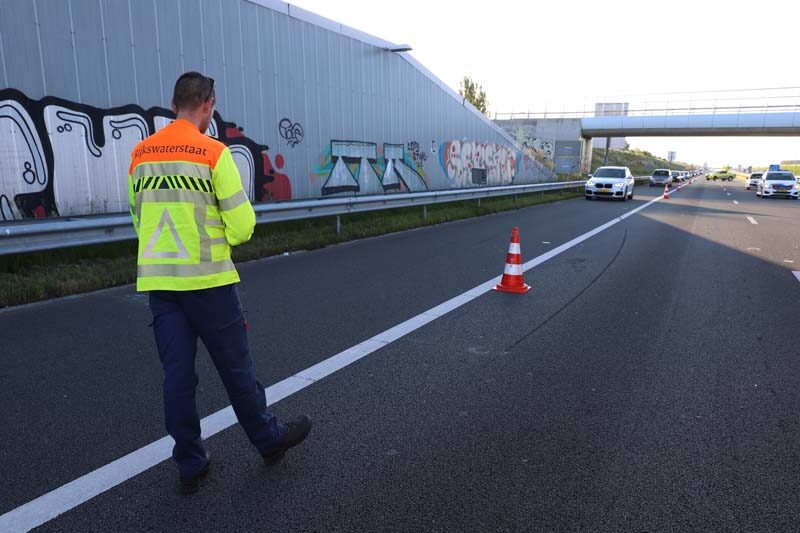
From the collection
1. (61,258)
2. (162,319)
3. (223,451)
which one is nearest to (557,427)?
(223,451)

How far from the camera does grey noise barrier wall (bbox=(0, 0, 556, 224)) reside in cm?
868

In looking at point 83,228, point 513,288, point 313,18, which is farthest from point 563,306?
point 313,18

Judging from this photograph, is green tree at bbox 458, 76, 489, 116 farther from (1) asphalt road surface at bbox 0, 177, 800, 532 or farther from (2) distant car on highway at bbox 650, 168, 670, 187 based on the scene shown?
(1) asphalt road surface at bbox 0, 177, 800, 532

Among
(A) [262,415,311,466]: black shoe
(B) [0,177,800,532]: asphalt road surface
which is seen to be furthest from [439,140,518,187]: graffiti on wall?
(A) [262,415,311,466]: black shoe

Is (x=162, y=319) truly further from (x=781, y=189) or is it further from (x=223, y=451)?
(x=781, y=189)

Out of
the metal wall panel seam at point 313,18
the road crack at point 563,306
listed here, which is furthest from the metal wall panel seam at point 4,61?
the road crack at point 563,306

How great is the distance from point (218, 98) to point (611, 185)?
1825cm

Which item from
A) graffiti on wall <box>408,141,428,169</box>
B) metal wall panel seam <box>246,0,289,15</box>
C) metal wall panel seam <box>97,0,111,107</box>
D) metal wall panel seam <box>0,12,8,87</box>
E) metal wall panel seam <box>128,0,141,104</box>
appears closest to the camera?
metal wall panel seam <box>0,12,8,87</box>

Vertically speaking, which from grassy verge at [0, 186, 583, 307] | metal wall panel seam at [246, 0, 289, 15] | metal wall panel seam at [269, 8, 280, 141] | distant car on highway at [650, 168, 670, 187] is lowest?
grassy verge at [0, 186, 583, 307]

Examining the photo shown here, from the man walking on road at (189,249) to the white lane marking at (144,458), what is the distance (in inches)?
15.4

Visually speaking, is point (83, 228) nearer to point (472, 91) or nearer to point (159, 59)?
point (159, 59)

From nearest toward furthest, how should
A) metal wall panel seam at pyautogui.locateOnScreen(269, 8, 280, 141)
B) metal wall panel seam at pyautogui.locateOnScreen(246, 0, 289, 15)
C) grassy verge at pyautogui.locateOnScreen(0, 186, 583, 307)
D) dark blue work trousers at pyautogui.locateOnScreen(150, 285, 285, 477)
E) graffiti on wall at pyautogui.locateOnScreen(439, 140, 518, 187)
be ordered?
dark blue work trousers at pyautogui.locateOnScreen(150, 285, 285, 477) < grassy verge at pyautogui.locateOnScreen(0, 186, 583, 307) < metal wall panel seam at pyautogui.locateOnScreen(246, 0, 289, 15) < metal wall panel seam at pyautogui.locateOnScreen(269, 8, 280, 141) < graffiti on wall at pyautogui.locateOnScreen(439, 140, 518, 187)

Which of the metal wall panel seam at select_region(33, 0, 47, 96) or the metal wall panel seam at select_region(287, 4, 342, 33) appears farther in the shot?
the metal wall panel seam at select_region(287, 4, 342, 33)

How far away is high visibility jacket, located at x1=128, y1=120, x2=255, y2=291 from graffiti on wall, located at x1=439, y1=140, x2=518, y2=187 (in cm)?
1982
